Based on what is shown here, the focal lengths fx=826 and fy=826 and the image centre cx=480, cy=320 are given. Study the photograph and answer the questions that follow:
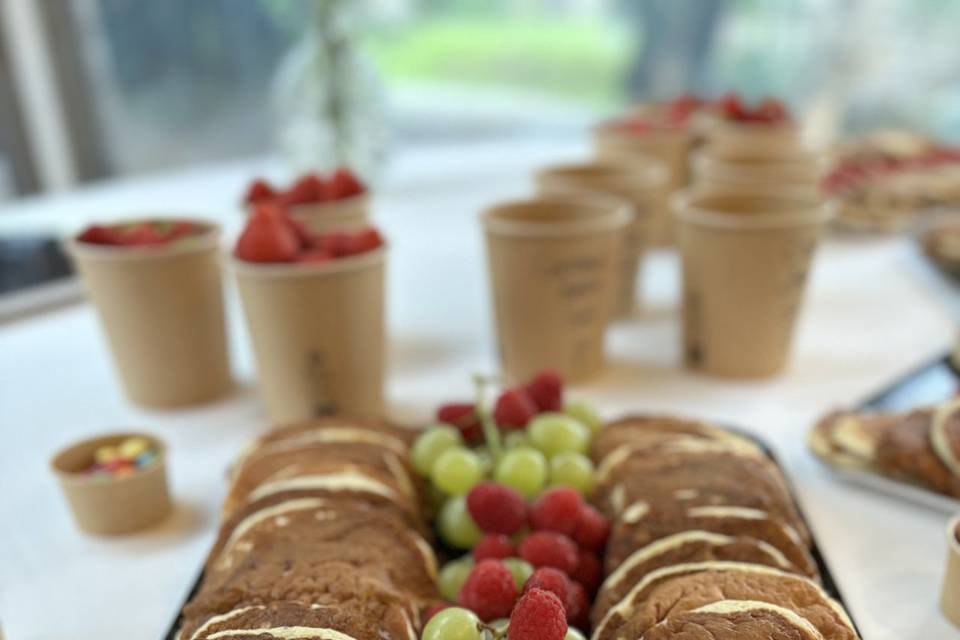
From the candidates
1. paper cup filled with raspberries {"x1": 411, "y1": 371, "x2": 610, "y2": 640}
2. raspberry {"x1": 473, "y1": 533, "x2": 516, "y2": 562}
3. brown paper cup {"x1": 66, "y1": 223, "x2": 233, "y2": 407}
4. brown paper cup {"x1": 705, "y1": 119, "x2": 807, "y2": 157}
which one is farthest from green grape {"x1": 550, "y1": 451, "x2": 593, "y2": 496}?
brown paper cup {"x1": 705, "y1": 119, "x2": 807, "y2": 157}

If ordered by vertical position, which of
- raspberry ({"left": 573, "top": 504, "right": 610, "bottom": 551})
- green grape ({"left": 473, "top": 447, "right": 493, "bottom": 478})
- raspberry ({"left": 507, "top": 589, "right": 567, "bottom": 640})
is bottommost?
raspberry ({"left": 573, "top": 504, "right": 610, "bottom": 551})

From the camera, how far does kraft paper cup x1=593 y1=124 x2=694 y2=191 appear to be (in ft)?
5.48

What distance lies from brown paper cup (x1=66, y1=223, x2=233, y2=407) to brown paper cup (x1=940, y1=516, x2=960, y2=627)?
90 centimetres

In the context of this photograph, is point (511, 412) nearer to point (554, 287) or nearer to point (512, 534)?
point (512, 534)

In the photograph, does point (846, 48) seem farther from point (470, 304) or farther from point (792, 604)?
point (792, 604)

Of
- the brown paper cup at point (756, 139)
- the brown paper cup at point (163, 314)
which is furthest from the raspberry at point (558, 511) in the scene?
the brown paper cup at point (756, 139)

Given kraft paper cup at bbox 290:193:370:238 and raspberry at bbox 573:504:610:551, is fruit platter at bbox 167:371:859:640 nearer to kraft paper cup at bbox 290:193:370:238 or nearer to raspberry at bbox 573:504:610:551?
raspberry at bbox 573:504:610:551

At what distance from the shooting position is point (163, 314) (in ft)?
3.53

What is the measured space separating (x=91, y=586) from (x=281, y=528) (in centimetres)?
24

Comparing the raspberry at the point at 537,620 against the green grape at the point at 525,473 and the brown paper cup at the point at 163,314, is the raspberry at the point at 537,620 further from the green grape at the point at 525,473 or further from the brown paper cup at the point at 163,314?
the brown paper cup at the point at 163,314

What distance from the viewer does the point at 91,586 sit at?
79 centimetres

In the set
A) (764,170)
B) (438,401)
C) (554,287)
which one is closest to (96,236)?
(438,401)

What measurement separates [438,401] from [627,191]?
0.48m

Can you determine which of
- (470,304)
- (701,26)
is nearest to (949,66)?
(701,26)
